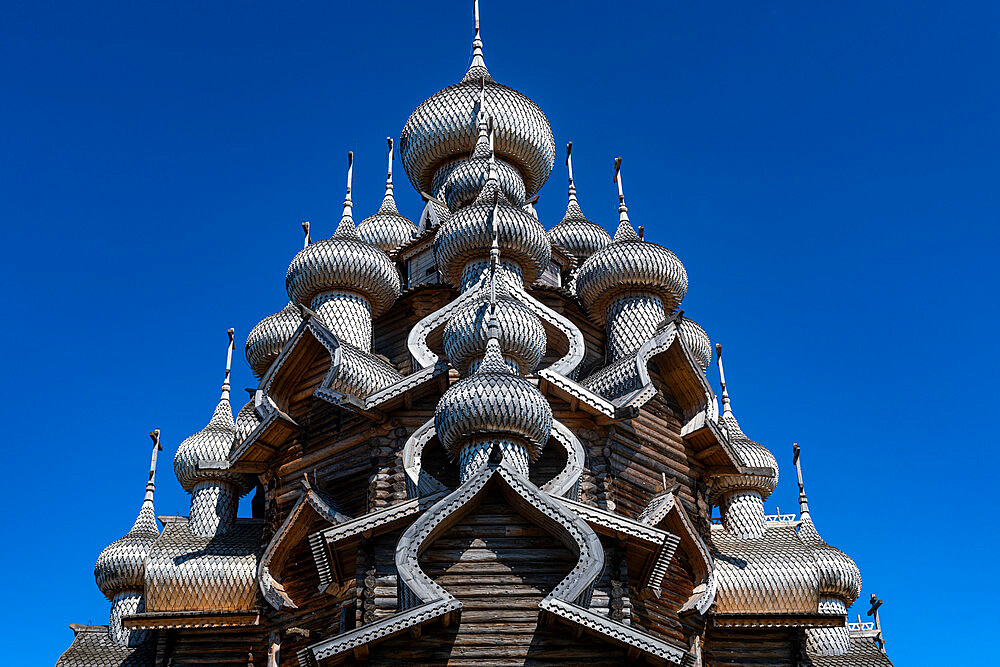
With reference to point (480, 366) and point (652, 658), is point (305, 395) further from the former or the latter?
point (652, 658)

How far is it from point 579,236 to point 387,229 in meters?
3.51

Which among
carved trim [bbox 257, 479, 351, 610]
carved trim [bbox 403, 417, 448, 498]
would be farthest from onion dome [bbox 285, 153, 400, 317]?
carved trim [bbox 403, 417, 448, 498]

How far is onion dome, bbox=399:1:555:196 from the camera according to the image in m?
18.9

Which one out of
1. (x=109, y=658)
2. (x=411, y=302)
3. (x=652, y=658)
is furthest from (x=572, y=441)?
(x=109, y=658)

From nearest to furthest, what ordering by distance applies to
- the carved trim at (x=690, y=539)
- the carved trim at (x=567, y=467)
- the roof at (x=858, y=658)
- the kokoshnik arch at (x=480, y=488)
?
the kokoshnik arch at (x=480, y=488), the carved trim at (x=567, y=467), the carved trim at (x=690, y=539), the roof at (x=858, y=658)

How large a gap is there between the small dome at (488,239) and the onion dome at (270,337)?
4.45 meters

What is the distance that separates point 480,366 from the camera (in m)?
11.9

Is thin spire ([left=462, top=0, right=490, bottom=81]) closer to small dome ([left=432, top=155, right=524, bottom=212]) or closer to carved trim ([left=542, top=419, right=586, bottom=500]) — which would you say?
small dome ([left=432, top=155, right=524, bottom=212])

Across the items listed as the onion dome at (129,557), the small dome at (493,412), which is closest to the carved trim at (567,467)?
the small dome at (493,412)

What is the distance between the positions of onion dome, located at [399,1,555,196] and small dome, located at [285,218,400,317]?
3.70m

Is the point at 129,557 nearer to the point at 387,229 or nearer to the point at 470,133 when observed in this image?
the point at 387,229

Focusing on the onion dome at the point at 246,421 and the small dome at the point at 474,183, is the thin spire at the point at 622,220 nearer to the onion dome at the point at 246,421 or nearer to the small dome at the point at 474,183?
the small dome at the point at 474,183

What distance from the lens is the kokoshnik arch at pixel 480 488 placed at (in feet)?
33.9

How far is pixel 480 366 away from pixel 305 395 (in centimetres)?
365
